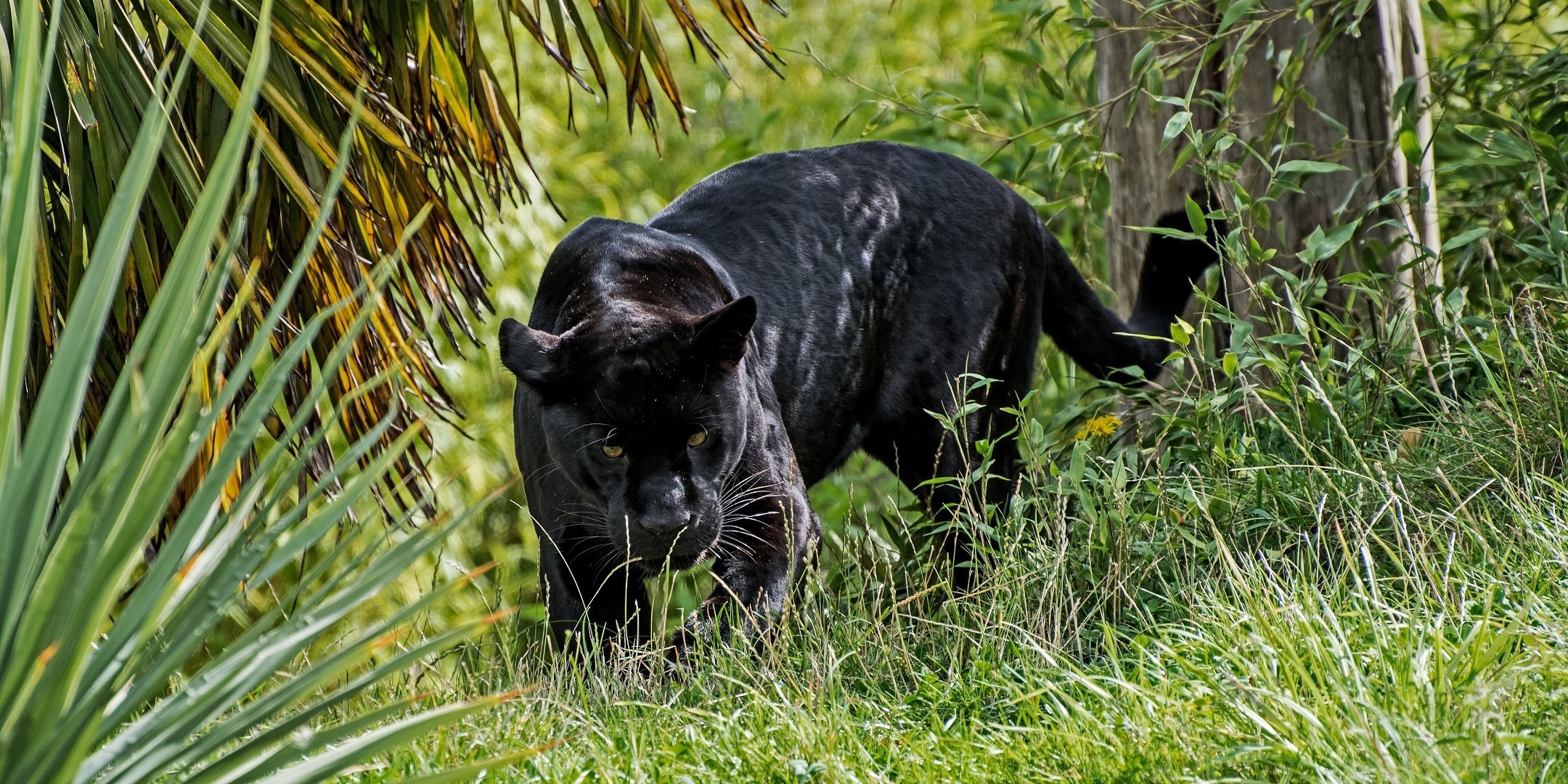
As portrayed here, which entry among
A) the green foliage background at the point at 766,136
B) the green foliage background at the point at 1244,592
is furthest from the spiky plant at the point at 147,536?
the green foliage background at the point at 766,136

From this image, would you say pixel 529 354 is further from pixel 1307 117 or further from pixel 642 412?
pixel 1307 117

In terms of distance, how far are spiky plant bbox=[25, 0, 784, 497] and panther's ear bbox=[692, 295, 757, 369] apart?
0.54 metres

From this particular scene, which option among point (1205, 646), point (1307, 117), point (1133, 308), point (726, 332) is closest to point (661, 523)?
point (726, 332)

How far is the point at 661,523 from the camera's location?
2.99 metres

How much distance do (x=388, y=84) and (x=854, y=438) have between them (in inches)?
60.6

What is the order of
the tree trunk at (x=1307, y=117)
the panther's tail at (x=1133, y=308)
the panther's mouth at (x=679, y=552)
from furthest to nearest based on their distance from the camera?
the panther's tail at (x=1133, y=308) → the tree trunk at (x=1307, y=117) → the panther's mouth at (x=679, y=552)

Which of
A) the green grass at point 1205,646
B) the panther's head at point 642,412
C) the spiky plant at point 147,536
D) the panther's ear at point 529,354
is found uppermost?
the spiky plant at point 147,536

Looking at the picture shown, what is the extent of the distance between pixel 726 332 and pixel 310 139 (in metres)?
0.89

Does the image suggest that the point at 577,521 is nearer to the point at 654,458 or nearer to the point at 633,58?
the point at 654,458

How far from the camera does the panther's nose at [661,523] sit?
2.99m

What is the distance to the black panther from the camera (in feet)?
10.0

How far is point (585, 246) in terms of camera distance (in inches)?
136

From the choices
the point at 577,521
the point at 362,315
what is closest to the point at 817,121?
the point at 577,521

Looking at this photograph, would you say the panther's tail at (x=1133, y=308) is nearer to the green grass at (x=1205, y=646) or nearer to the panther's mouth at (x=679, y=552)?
the green grass at (x=1205, y=646)
